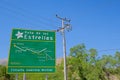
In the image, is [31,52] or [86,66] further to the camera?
[86,66]

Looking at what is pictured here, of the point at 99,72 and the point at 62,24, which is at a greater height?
the point at 62,24

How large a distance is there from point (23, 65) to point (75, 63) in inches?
1215

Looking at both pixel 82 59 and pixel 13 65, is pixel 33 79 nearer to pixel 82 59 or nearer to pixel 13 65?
Answer: pixel 82 59

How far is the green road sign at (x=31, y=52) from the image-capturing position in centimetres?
1827

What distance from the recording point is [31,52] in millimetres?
18844

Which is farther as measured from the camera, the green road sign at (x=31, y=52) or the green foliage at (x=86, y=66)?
the green foliage at (x=86, y=66)

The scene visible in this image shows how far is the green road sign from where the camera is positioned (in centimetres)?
1827

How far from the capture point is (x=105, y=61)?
4831cm

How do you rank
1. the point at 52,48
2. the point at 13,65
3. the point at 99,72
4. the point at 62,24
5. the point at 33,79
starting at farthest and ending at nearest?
the point at 33,79 < the point at 99,72 < the point at 62,24 < the point at 52,48 < the point at 13,65

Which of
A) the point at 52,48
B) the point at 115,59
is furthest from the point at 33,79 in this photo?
the point at 52,48

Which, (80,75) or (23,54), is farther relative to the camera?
(80,75)

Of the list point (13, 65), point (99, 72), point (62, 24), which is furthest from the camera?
point (99, 72)

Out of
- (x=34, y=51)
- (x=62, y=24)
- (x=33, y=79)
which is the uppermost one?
(x=62, y=24)

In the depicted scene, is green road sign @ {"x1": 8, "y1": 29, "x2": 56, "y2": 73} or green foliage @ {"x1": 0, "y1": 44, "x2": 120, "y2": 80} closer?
green road sign @ {"x1": 8, "y1": 29, "x2": 56, "y2": 73}
